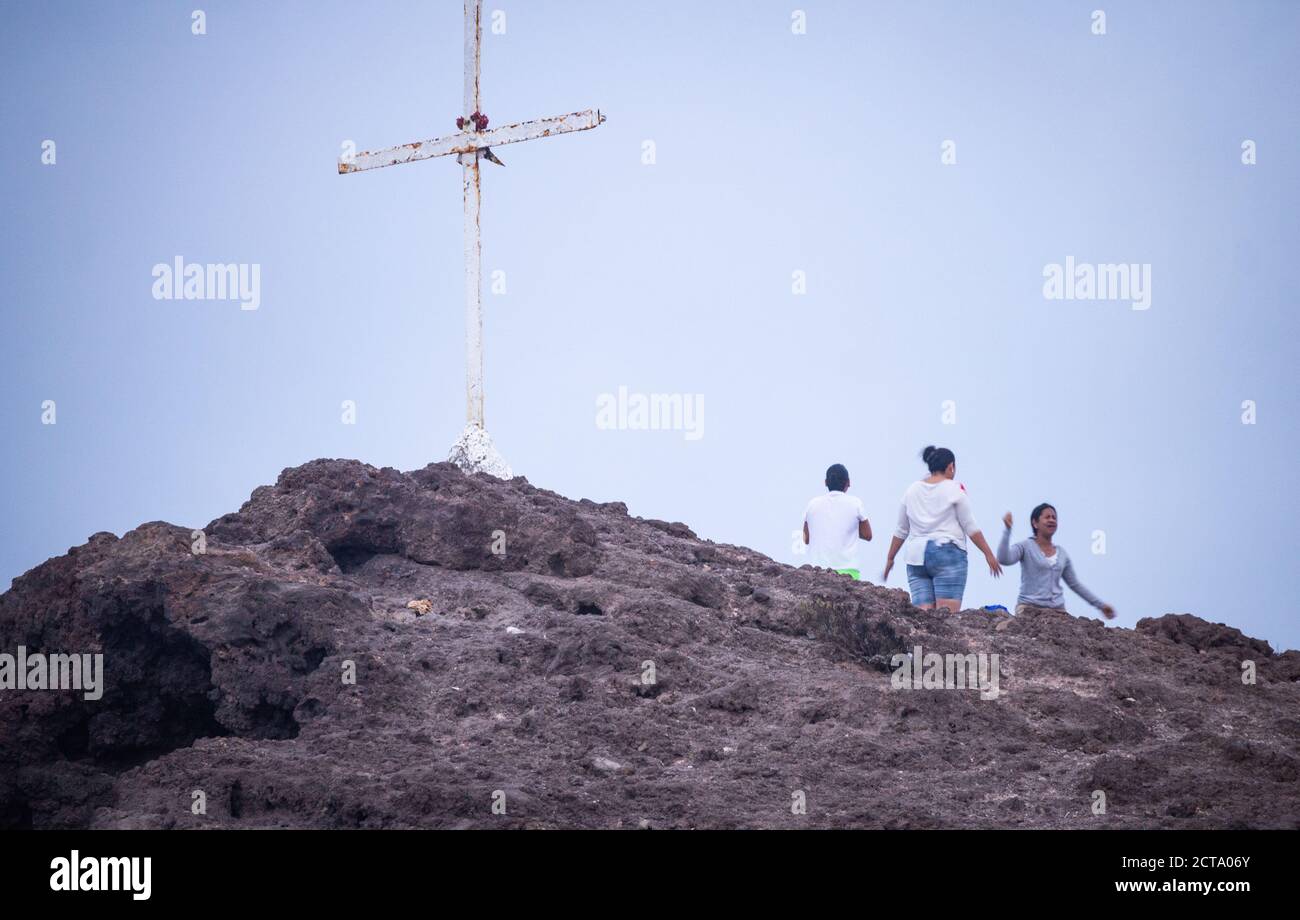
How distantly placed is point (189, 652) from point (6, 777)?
1567mm

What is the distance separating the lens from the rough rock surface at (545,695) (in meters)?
8.97

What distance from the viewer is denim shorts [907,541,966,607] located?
1305 cm

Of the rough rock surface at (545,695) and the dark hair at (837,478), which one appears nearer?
the rough rock surface at (545,695)

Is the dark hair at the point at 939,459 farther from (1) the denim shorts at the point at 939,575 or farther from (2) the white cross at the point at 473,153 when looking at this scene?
(2) the white cross at the point at 473,153

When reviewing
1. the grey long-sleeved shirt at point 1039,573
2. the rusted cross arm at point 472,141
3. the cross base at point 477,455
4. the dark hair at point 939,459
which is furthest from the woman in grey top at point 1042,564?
the rusted cross arm at point 472,141

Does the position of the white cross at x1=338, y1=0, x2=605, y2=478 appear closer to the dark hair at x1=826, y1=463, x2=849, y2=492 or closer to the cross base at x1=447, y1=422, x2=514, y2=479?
the cross base at x1=447, y1=422, x2=514, y2=479

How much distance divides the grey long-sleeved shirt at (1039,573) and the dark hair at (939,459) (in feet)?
3.25

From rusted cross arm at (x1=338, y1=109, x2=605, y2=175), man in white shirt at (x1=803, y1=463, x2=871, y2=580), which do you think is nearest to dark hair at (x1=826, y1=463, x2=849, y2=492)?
man in white shirt at (x1=803, y1=463, x2=871, y2=580)

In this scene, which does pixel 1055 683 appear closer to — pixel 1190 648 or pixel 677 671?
pixel 1190 648

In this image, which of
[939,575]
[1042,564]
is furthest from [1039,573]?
[939,575]

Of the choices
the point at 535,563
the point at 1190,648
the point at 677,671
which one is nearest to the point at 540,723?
the point at 677,671

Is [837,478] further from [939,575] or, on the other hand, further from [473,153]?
[473,153]

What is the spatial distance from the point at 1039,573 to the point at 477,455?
6.14m
